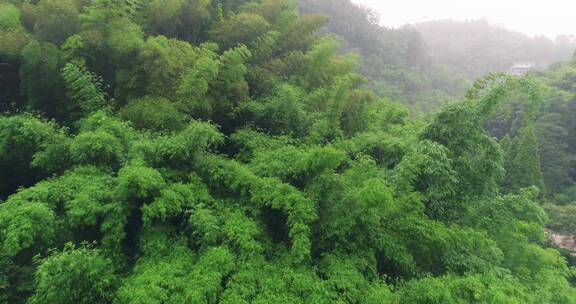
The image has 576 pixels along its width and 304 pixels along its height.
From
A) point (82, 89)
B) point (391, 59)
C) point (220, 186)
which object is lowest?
point (391, 59)

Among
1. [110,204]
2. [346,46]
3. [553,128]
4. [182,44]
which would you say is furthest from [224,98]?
[346,46]

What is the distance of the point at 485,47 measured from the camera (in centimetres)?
4641

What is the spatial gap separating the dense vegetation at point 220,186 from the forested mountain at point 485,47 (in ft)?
119

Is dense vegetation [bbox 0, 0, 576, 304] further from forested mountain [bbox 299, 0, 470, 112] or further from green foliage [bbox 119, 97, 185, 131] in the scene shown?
forested mountain [bbox 299, 0, 470, 112]

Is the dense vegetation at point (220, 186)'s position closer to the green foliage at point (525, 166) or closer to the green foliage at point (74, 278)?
the green foliage at point (74, 278)

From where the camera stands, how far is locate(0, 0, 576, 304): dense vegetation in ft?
12.9

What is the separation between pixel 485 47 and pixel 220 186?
50369 mm

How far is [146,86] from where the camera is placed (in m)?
6.20

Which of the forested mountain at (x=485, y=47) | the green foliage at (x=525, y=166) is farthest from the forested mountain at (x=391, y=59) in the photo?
the green foliage at (x=525, y=166)

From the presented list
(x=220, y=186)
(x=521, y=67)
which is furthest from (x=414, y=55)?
(x=220, y=186)

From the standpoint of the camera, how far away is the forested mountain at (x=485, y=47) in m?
42.4

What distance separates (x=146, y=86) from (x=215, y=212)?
2836 millimetres

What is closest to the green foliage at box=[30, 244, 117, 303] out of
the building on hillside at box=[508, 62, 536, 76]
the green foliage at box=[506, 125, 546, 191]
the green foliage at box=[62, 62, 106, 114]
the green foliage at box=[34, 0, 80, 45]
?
the green foliage at box=[62, 62, 106, 114]

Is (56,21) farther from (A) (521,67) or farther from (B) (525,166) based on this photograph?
(A) (521,67)
